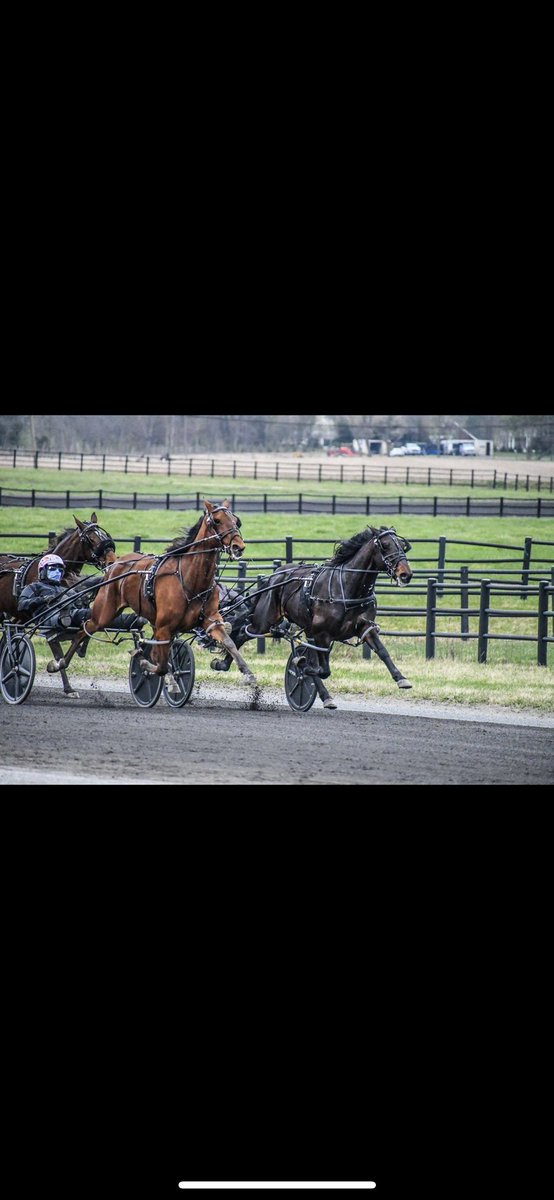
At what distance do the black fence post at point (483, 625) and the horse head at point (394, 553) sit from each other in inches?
23.2

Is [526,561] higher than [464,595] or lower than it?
higher

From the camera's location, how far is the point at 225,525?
1077 centimetres

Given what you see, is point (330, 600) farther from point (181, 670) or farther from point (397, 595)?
point (181, 670)

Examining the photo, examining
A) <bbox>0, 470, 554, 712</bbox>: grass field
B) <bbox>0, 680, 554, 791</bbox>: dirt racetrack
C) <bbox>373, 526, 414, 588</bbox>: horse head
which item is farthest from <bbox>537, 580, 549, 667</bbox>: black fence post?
<bbox>373, 526, 414, 588</bbox>: horse head

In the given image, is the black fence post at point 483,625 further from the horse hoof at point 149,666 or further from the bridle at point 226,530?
the horse hoof at point 149,666

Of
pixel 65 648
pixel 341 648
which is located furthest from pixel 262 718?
pixel 65 648

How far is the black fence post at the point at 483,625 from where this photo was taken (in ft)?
36.4

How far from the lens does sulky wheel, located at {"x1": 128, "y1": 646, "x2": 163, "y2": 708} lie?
11125mm

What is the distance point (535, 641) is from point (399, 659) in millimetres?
873

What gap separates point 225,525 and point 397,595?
4.30 feet

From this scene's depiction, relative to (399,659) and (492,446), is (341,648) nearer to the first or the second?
(399,659)

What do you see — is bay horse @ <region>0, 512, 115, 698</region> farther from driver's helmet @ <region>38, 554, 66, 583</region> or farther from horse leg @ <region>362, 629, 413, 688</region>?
horse leg @ <region>362, 629, 413, 688</region>

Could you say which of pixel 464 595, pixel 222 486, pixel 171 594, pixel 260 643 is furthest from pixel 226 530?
pixel 464 595

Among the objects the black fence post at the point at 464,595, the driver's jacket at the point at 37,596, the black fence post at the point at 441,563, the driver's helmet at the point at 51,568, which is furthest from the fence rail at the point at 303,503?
the driver's jacket at the point at 37,596
